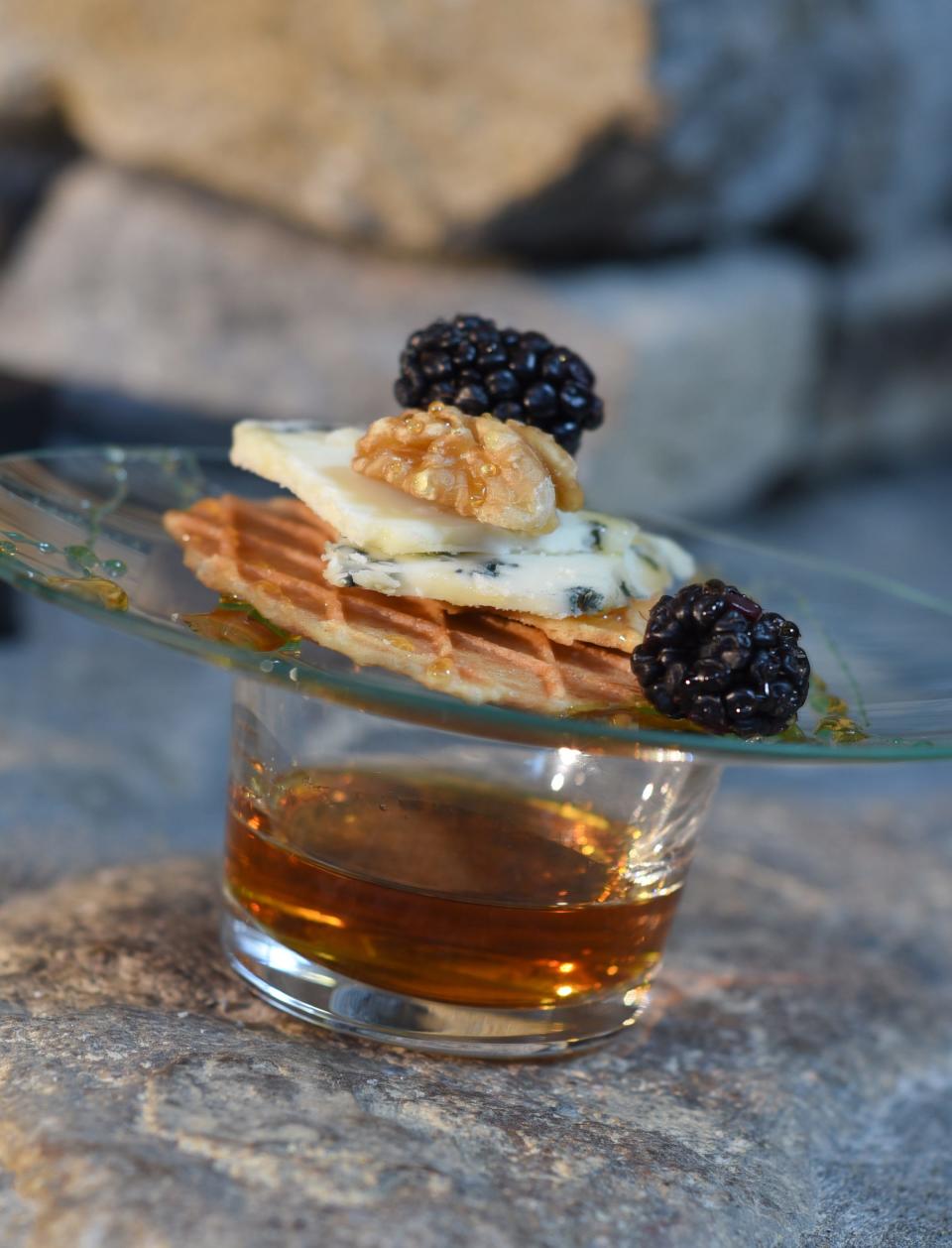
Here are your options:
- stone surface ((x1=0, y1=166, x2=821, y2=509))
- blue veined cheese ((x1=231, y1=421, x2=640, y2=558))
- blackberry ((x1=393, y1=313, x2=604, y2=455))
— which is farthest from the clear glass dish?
stone surface ((x1=0, y1=166, x2=821, y2=509))

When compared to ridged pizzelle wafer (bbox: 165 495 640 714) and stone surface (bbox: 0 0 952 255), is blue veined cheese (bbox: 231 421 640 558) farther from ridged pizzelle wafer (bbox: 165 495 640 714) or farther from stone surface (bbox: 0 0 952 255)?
stone surface (bbox: 0 0 952 255)

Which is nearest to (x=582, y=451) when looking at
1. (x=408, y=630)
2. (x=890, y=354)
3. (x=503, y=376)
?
(x=890, y=354)

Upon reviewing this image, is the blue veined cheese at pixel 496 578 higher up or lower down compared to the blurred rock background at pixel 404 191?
lower down

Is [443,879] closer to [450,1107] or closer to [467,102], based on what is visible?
[450,1107]

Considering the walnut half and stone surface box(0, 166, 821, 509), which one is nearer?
the walnut half

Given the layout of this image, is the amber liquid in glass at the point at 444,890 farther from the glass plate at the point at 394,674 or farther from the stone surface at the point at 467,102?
the stone surface at the point at 467,102

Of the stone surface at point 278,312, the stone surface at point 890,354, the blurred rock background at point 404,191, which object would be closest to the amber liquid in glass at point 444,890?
the blurred rock background at point 404,191

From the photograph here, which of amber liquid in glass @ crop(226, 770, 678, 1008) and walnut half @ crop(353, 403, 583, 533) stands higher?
walnut half @ crop(353, 403, 583, 533)
